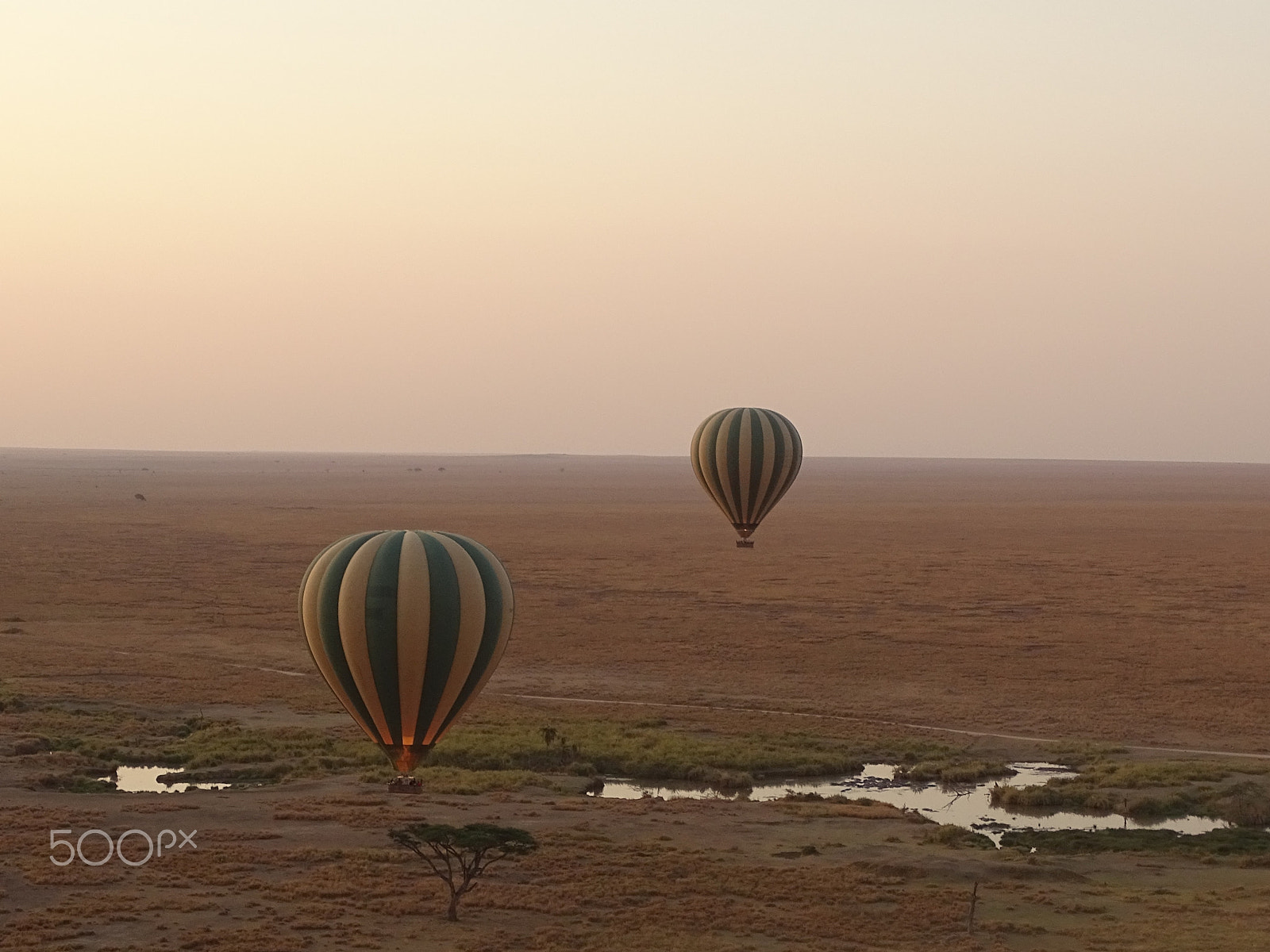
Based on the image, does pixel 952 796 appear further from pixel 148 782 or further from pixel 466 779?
pixel 148 782

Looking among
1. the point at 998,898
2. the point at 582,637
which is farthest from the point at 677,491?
the point at 998,898

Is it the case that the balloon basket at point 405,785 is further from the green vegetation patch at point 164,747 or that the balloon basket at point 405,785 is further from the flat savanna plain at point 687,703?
the green vegetation patch at point 164,747

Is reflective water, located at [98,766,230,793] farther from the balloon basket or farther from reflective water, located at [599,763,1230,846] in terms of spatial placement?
the balloon basket

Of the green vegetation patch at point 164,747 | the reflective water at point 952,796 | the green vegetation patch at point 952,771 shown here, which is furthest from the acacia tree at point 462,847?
the green vegetation patch at point 952,771

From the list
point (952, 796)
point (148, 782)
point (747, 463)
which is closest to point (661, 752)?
point (952, 796)

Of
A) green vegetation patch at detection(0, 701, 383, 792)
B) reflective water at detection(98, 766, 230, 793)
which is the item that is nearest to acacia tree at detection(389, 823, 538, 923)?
reflective water at detection(98, 766, 230, 793)
